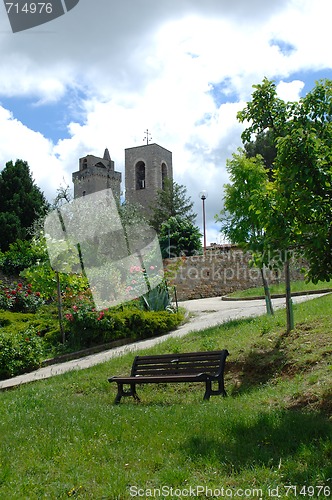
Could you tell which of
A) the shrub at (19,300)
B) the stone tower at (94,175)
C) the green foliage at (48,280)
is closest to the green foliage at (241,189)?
the green foliage at (48,280)

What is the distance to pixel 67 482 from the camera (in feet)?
12.3

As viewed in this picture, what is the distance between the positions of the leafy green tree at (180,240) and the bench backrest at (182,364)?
20.8m

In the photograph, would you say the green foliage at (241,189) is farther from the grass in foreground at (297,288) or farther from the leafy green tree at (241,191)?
the grass in foreground at (297,288)

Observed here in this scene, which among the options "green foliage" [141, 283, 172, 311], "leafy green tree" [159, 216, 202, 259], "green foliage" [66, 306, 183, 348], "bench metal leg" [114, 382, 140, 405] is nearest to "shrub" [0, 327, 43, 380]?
"green foliage" [66, 306, 183, 348]

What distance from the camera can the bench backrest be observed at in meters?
6.62

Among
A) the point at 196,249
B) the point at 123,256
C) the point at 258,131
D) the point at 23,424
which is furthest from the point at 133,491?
the point at 196,249

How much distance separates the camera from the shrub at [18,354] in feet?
32.4

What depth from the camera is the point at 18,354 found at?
10070 millimetres

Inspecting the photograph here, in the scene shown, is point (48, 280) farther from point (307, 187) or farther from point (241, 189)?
point (307, 187)

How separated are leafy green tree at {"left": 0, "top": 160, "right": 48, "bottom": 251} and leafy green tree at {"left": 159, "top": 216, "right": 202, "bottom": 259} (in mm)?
7143

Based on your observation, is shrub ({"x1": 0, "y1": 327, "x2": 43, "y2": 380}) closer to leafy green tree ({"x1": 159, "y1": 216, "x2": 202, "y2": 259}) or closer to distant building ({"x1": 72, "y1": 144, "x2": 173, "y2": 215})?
leafy green tree ({"x1": 159, "y1": 216, "x2": 202, "y2": 259})

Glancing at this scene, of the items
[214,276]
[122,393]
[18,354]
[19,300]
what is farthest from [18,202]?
[122,393]

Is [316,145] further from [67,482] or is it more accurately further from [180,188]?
[180,188]

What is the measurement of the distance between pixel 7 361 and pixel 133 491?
706 cm
